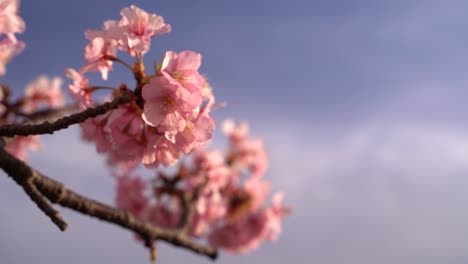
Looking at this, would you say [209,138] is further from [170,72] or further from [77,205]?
[77,205]

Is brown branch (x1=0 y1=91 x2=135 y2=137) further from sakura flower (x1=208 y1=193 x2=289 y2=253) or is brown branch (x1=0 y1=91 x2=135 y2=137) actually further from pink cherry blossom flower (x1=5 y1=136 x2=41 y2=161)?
sakura flower (x1=208 y1=193 x2=289 y2=253)

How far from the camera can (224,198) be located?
29.1 ft

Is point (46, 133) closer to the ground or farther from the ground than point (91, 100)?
closer to the ground

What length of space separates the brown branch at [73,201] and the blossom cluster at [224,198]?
336 centimetres

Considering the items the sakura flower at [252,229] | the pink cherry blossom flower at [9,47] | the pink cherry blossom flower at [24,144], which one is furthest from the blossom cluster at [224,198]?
the pink cherry blossom flower at [9,47]

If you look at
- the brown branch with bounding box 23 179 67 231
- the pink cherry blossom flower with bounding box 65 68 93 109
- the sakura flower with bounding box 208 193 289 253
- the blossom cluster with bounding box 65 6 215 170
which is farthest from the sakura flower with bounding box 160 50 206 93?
the sakura flower with bounding box 208 193 289 253

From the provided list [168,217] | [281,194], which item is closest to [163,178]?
[168,217]

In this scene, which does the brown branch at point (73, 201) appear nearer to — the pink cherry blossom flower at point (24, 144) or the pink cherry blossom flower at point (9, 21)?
the pink cherry blossom flower at point (9, 21)

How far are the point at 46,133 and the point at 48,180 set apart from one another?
2.25 ft

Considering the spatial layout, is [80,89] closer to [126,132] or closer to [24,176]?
[126,132]

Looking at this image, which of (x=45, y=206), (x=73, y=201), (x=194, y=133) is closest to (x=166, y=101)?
(x=194, y=133)

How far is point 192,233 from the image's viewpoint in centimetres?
913

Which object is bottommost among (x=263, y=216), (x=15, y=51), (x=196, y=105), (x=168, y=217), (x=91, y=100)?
(x=196, y=105)

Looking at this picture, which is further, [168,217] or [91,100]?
[168,217]
